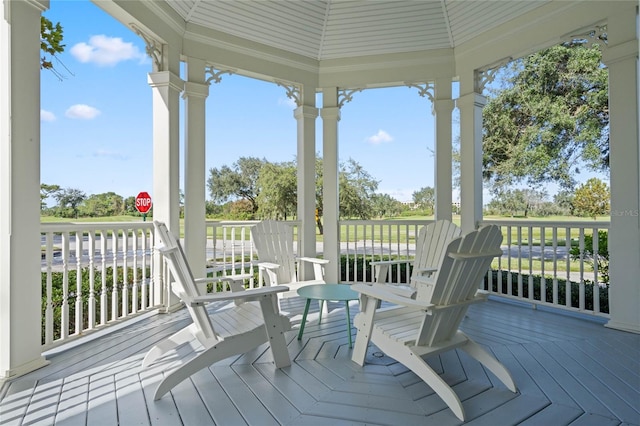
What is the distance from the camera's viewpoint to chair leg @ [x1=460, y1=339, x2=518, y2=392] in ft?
6.95

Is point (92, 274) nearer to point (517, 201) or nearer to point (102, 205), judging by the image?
point (102, 205)

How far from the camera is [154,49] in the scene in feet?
12.5

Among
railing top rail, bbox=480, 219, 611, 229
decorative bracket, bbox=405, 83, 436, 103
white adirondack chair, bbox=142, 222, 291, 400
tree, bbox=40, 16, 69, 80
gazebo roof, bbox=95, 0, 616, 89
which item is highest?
gazebo roof, bbox=95, 0, 616, 89

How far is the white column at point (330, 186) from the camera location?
5164 mm

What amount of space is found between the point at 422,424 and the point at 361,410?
12.3 inches

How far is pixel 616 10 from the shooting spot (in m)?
3.32

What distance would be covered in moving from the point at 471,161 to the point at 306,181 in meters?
2.19

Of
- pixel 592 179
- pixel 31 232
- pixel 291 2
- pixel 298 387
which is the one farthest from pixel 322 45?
pixel 592 179

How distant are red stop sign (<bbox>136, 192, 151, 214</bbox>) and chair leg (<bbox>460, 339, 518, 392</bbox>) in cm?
808

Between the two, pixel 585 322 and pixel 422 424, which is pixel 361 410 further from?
pixel 585 322

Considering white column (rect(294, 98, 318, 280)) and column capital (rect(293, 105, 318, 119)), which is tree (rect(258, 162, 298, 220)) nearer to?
white column (rect(294, 98, 318, 280))

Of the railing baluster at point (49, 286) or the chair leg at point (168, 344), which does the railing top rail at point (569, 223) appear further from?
the railing baluster at point (49, 286)

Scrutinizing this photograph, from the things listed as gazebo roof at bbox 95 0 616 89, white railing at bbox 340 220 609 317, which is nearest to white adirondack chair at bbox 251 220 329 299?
white railing at bbox 340 220 609 317

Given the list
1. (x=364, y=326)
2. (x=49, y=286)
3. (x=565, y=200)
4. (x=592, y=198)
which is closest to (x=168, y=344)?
(x=49, y=286)
